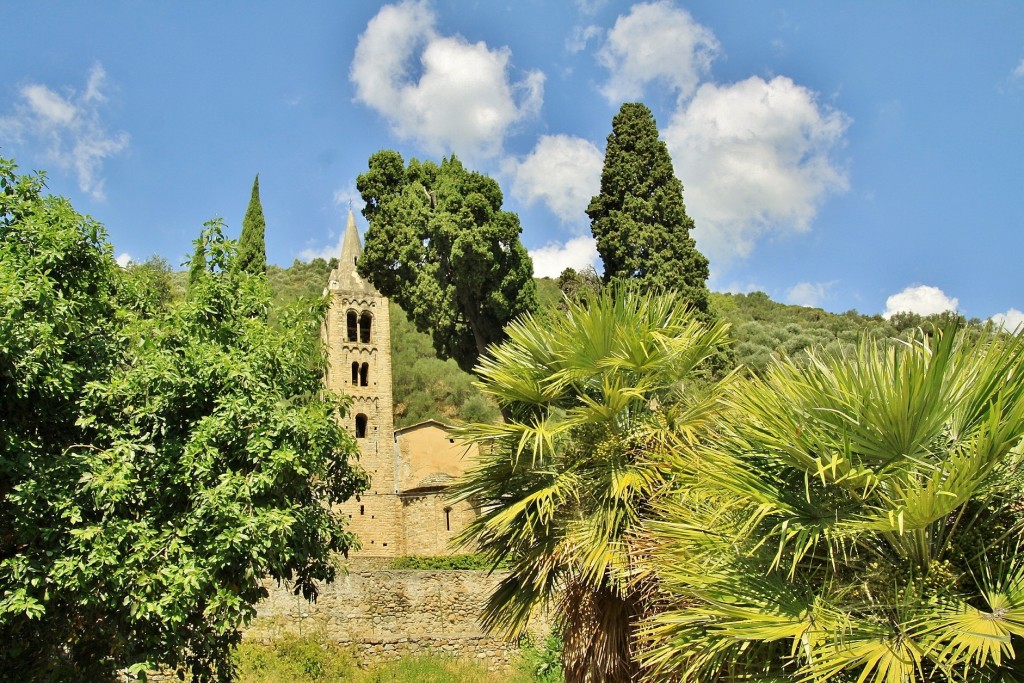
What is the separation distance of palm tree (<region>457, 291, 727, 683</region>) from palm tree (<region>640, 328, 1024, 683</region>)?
1453mm

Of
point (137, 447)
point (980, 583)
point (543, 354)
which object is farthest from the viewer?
point (137, 447)

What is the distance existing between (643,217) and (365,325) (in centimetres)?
2581

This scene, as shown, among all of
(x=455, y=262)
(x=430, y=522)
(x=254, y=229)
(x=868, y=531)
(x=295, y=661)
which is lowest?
(x=295, y=661)

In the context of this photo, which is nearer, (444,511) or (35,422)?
(35,422)

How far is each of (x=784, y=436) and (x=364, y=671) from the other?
12435 mm

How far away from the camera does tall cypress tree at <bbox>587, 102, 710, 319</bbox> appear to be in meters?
18.8

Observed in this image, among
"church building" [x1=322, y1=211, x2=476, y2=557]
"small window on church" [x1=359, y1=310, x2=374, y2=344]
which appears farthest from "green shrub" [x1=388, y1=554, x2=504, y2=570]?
"small window on church" [x1=359, y1=310, x2=374, y2=344]

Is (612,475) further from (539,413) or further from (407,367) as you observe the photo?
(407,367)

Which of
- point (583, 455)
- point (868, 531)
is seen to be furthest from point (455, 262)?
point (868, 531)

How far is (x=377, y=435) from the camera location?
4038cm

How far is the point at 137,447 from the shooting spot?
925cm

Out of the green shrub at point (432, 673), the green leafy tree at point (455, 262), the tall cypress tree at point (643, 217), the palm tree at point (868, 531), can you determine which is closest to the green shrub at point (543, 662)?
the green shrub at point (432, 673)

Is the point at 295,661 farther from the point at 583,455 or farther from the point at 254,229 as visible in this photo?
the point at 254,229

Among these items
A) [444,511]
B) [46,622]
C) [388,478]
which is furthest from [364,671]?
[388,478]
